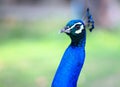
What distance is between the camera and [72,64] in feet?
8.00

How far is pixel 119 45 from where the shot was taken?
10.0 ft

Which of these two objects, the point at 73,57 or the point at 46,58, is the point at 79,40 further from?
the point at 46,58

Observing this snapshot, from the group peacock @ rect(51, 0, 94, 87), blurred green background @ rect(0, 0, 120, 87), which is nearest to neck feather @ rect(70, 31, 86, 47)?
peacock @ rect(51, 0, 94, 87)

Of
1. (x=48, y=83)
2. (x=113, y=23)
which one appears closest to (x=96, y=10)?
(x=113, y=23)

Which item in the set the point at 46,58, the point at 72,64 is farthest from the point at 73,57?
the point at 46,58

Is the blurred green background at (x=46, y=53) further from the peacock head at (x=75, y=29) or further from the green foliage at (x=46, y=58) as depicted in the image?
the peacock head at (x=75, y=29)

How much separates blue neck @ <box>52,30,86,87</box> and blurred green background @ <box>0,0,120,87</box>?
1.18ft

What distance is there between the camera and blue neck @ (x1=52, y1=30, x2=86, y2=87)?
2.42 metres

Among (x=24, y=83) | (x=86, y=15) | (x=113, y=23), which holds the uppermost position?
(x=86, y=15)

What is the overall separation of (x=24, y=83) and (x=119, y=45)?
0.56 m

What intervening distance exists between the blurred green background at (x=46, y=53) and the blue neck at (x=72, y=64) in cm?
36

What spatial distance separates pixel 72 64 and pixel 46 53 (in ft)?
1.89

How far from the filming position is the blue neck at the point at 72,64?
2424 millimetres

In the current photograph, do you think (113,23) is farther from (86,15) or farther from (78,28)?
(78,28)
